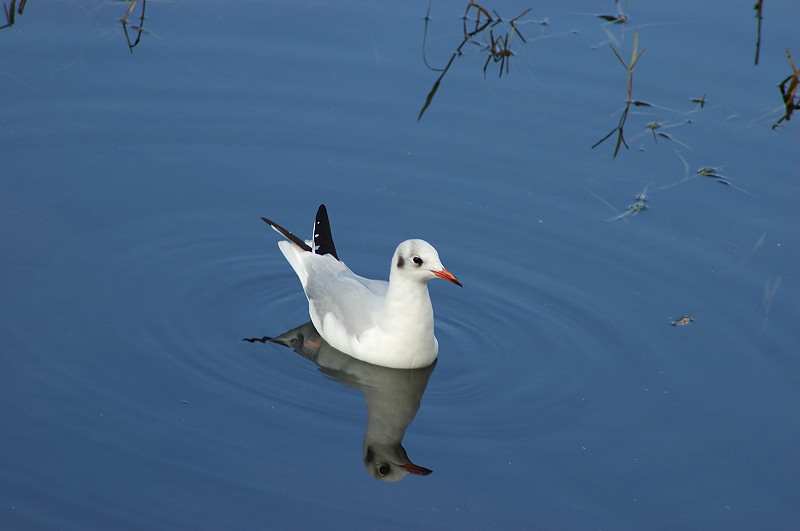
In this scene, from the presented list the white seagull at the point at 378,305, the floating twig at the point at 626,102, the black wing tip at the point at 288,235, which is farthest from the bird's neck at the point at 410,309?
the floating twig at the point at 626,102

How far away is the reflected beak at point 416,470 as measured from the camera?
6086 millimetres

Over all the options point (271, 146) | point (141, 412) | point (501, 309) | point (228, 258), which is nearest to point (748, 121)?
point (501, 309)

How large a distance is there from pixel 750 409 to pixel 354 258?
2881 mm

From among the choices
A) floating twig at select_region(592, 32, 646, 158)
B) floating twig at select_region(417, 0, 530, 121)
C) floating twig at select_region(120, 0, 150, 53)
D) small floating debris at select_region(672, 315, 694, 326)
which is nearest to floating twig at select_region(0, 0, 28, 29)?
Answer: floating twig at select_region(120, 0, 150, 53)

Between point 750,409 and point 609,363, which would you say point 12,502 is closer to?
point 609,363

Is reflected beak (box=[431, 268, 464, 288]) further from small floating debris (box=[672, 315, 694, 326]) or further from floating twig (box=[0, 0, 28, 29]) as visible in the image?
floating twig (box=[0, 0, 28, 29])

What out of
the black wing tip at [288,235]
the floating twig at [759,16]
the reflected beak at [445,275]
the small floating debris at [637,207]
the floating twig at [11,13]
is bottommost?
the black wing tip at [288,235]

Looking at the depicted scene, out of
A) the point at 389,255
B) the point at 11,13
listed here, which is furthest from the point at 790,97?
the point at 11,13

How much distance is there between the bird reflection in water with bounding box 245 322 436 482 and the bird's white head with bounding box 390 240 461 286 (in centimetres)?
65

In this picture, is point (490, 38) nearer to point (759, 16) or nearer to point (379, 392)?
point (759, 16)

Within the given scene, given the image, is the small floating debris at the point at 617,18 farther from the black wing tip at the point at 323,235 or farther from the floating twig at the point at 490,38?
the black wing tip at the point at 323,235

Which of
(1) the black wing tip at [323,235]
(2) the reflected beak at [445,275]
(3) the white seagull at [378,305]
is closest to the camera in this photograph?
(2) the reflected beak at [445,275]

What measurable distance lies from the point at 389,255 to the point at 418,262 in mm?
1176

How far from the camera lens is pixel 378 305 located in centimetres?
725
